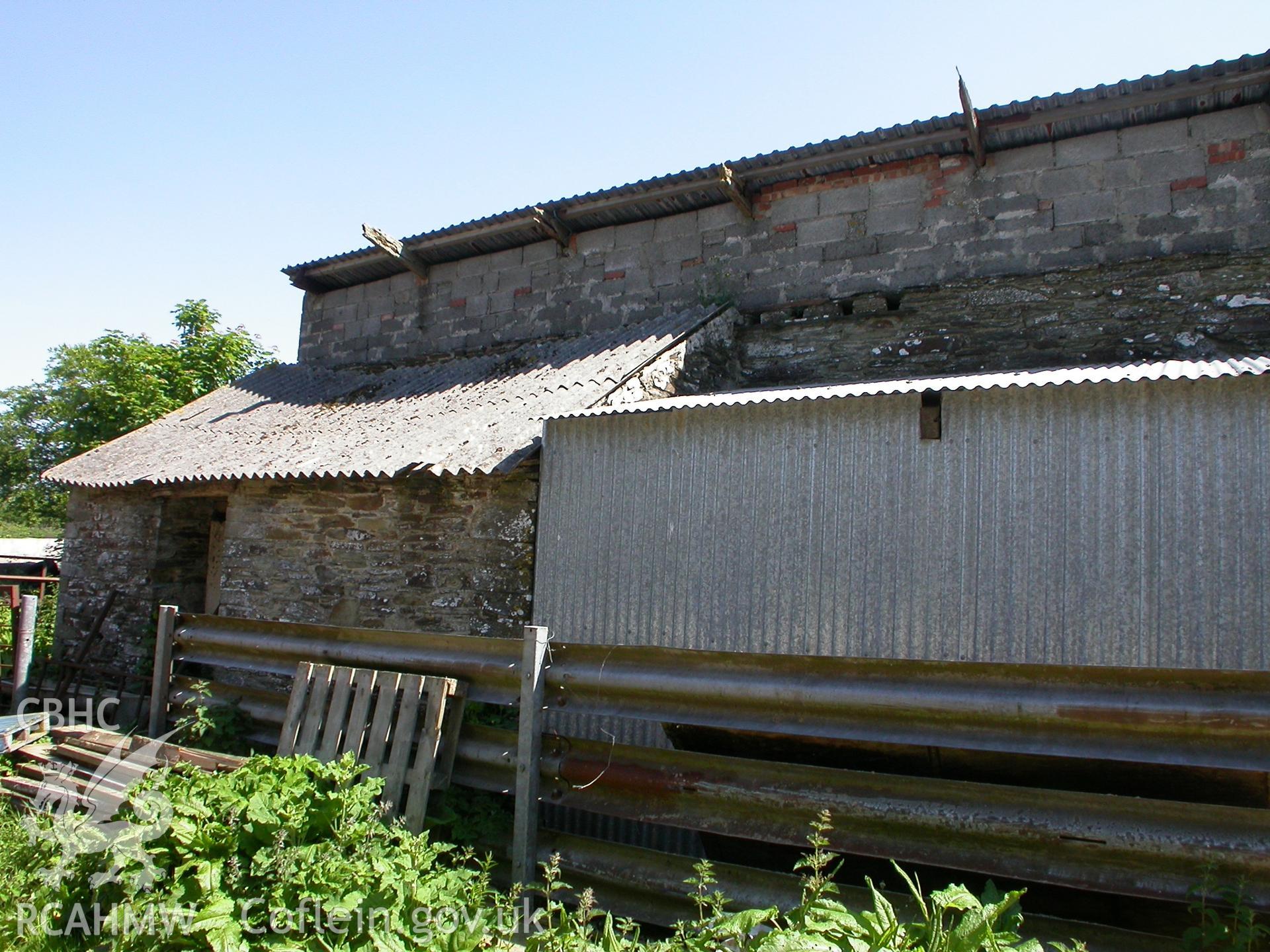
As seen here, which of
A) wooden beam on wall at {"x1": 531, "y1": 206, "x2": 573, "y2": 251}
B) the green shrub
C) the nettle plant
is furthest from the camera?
wooden beam on wall at {"x1": 531, "y1": 206, "x2": 573, "y2": 251}

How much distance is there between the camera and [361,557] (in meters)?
7.27

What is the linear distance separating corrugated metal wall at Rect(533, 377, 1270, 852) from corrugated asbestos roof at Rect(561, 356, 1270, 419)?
0.09 meters

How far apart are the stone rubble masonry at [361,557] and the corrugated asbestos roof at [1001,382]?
1314 millimetres

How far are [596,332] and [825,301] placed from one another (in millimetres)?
2645

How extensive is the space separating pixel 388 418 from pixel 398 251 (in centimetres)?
386

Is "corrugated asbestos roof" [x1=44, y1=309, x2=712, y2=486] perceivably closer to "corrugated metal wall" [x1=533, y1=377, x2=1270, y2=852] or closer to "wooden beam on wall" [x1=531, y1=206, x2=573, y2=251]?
"corrugated metal wall" [x1=533, y1=377, x2=1270, y2=852]

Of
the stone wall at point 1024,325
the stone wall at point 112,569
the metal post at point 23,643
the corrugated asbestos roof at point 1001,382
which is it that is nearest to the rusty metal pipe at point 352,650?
the metal post at point 23,643

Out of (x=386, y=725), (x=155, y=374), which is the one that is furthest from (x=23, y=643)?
(x=155, y=374)

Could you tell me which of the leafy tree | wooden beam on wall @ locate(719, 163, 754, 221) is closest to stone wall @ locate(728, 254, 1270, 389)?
wooden beam on wall @ locate(719, 163, 754, 221)

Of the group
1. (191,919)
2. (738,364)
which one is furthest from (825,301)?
(191,919)

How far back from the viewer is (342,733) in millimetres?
4344

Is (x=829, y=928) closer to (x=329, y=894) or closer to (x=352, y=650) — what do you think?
(x=329, y=894)

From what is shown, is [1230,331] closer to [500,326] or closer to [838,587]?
[838,587]

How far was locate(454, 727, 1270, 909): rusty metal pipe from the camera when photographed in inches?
108
